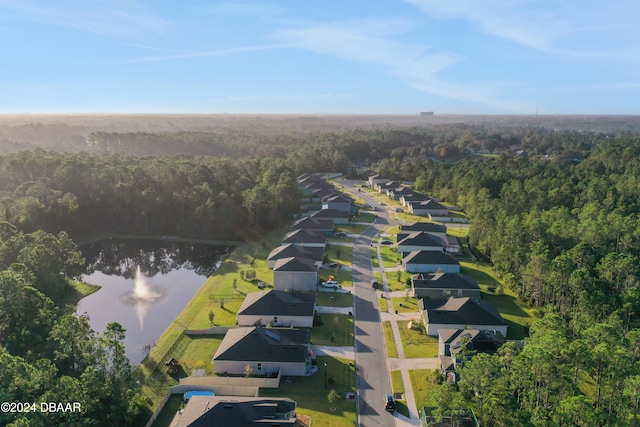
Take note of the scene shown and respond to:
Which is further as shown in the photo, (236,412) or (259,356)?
(259,356)

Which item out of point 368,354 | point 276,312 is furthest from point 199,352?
point 368,354

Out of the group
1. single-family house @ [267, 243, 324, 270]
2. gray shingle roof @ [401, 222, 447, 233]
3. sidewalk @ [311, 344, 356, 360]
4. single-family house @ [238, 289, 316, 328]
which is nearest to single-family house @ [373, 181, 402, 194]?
gray shingle roof @ [401, 222, 447, 233]

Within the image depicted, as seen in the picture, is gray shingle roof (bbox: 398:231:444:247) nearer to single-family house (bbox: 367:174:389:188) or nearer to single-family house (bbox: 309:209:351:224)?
single-family house (bbox: 309:209:351:224)

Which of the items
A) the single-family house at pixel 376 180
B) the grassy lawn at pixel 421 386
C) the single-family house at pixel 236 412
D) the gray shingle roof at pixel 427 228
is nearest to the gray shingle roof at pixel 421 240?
the gray shingle roof at pixel 427 228

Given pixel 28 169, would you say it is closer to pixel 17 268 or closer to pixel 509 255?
pixel 17 268

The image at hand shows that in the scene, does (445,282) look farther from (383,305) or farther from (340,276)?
(340,276)

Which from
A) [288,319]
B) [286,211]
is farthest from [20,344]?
[286,211]

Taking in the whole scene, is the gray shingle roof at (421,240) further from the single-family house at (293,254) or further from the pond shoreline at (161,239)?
the pond shoreline at (161,239)
